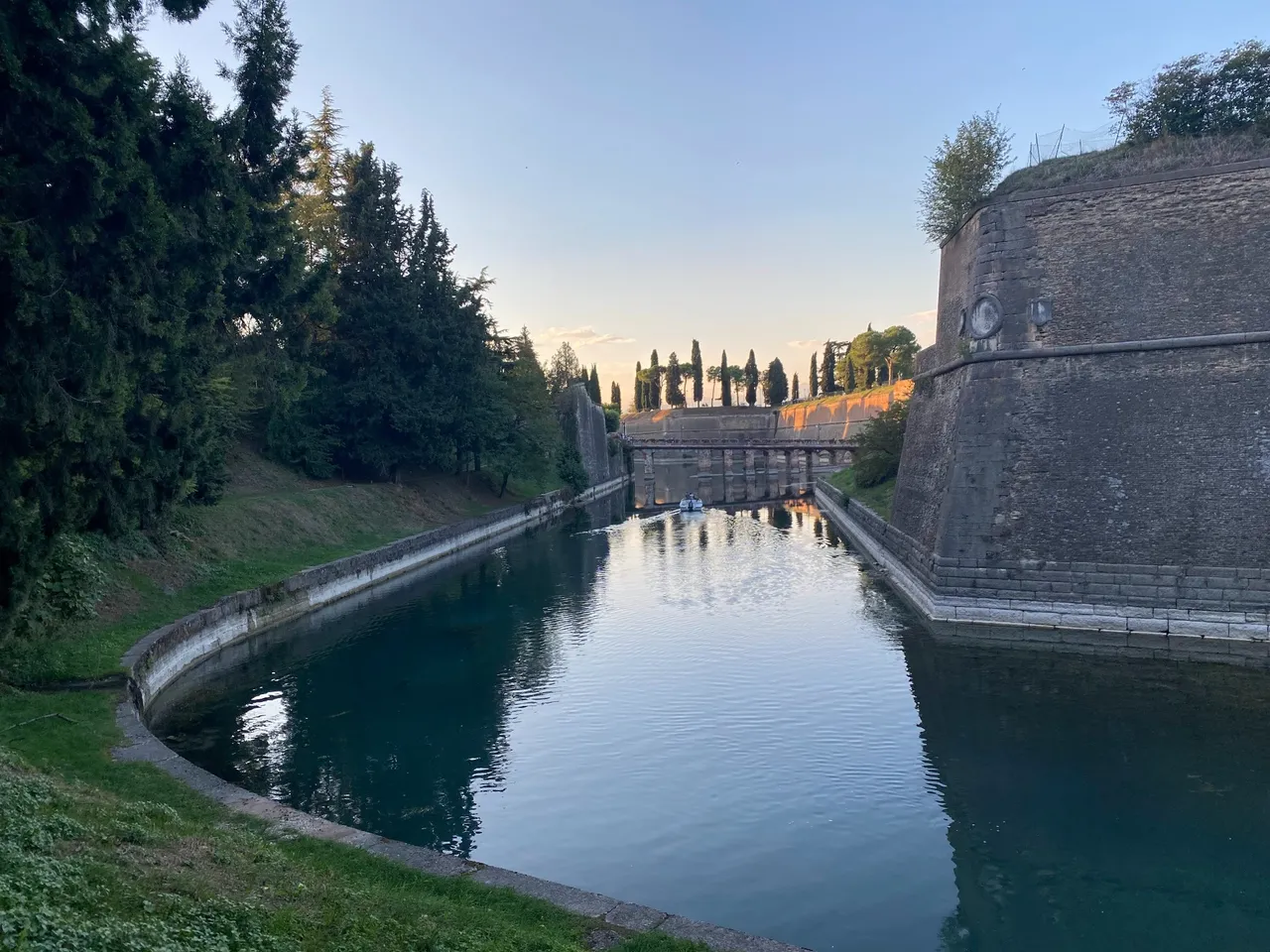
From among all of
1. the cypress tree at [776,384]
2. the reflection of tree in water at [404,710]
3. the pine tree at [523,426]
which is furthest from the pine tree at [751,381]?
the reflection of tree in water at [404,710]

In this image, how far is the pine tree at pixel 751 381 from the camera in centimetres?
12050

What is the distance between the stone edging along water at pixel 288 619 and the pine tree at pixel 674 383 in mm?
89158

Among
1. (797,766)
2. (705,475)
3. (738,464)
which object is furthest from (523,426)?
(738,464)

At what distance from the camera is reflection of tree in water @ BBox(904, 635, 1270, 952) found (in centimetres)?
769

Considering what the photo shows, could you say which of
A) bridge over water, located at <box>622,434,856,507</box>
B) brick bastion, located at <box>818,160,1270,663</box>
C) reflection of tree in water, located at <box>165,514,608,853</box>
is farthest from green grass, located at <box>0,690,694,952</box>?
bridge over water, located at <box>622,434,856,507</box>

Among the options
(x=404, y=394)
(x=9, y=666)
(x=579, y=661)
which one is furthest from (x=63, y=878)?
(x=404, y=394)

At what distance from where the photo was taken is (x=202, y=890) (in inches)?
195

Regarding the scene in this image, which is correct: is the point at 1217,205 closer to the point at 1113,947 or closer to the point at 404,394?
the point at 1113,947

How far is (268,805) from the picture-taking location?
8.16 metres

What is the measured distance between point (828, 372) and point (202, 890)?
10951cm

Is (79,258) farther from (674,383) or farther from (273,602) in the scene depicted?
(674,383)

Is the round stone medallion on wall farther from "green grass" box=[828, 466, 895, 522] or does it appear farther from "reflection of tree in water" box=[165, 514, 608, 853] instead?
"reflection of tree in water" box=[165, 514, 608, 853]

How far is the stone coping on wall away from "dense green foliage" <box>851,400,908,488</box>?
1645 centimetres

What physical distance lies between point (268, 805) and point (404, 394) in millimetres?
26858
